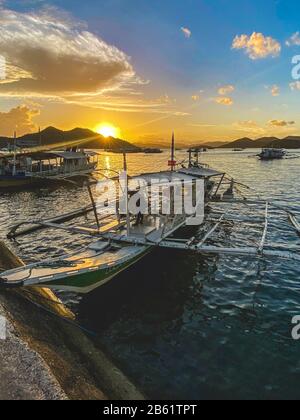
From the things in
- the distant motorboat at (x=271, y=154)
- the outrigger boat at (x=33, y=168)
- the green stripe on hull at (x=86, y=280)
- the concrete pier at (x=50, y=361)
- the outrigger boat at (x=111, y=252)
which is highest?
the distant motorboat at (x=271, y=154)

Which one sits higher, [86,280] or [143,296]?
[86,280]

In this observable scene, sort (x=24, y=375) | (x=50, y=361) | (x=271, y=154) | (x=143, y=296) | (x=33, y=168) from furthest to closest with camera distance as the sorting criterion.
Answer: (x=271, y=154), (x=33, y=168), (x=143, y=296), (x=50, y=361), (x=24, y=375)

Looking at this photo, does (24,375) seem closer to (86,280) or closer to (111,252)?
(86,280)

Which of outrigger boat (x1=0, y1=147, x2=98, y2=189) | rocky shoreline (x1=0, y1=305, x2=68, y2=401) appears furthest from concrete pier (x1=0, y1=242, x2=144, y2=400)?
outrigger boat (x1=0, y1=147, x2=98, y2=189)

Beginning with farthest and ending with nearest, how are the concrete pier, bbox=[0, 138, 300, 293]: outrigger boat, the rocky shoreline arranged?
bbox=[0, 138, 300, 293]: outrigger boat
the concrete pier
the rocky shoreline

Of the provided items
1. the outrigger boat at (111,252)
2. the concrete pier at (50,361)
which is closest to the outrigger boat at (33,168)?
the outrigger boat at (111,252)

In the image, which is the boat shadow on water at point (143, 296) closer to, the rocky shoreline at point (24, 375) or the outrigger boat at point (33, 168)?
the rocky shoreline at point (24, 375)

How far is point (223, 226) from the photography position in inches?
1321

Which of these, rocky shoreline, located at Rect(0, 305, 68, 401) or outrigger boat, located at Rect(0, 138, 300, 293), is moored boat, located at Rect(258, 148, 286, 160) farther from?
rocky shoreline, located at Rect(0, 305, 68, 401)

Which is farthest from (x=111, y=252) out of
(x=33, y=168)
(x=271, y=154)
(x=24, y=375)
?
(x=271, y=154)

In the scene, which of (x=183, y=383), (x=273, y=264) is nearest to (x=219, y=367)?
(x=183, y=383)

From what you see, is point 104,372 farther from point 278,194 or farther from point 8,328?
point 278,194

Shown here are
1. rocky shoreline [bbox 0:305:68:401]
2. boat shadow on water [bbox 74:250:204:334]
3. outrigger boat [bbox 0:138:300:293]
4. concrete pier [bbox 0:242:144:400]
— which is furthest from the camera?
boat shadow on water [bbox 74:250:204:334]

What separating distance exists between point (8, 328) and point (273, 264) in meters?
18.8
